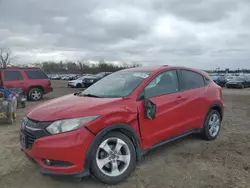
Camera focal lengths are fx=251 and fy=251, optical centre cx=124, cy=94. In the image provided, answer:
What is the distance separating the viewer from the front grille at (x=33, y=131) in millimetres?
3118

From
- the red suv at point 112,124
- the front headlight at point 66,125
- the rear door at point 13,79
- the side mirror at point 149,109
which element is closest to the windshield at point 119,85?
the red suv at point 112,124

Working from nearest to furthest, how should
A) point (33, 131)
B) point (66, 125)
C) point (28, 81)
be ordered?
point (66, 125)
point (33, 131)
point (28, 81)

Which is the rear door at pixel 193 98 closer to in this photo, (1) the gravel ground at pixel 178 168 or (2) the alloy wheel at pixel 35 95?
(1) the gravel ground at pixel 178 168

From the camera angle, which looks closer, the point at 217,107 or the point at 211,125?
the point at 211,125

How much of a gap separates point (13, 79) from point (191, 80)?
10546 mm

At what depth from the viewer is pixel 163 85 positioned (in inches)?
168

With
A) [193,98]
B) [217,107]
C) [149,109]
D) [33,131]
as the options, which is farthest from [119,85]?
[217,107]

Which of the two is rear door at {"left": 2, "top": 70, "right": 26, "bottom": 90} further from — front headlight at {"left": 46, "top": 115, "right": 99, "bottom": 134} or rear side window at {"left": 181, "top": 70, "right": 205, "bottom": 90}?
front headlight at {"left": 46, "top": 115, "right": 99, "bottom": 134}

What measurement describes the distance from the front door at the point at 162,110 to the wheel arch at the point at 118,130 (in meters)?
0.17

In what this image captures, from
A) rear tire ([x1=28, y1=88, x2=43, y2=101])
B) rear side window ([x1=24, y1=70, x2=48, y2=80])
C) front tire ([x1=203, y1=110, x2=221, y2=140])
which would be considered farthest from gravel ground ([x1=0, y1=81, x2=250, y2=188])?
rear side window ([x1=24, y1=70, x2=48, y2=80])

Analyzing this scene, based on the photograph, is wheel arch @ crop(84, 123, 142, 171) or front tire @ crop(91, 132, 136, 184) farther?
front tire @ crop(91, 132, 136, 184)

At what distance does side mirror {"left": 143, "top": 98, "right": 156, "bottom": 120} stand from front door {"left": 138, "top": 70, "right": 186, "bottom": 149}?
0.04m

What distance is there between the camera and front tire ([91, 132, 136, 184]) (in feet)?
10.6

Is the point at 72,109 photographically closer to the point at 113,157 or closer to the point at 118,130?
the point at 118,130
